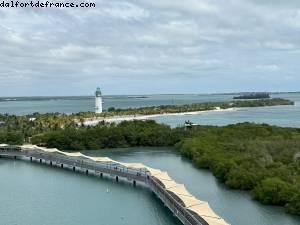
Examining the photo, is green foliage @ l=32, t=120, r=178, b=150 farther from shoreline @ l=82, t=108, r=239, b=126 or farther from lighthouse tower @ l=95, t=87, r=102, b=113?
lighthouse tower @ l=95, t=87, r=102, b=113

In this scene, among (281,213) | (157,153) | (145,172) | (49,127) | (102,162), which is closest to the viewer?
(281,213)

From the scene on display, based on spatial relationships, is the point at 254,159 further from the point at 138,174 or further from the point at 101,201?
the point at 101,201

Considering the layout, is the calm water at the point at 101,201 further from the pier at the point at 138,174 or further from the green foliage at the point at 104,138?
the green foliage at the point at 104,138

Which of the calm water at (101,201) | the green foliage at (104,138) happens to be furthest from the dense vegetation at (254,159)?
the green foliage at (104,138)

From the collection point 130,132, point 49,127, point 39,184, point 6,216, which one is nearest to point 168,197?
point 6,216

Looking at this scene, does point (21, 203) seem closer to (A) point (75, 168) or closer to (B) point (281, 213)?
(A) point (75, 168)

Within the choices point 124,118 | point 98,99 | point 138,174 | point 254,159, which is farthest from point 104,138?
point 98,99

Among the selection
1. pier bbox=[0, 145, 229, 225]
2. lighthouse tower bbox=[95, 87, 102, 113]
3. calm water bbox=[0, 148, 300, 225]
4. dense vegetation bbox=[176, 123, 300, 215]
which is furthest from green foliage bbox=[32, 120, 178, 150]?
lighthouse tower bbox=[95, 87, 102, 113]
